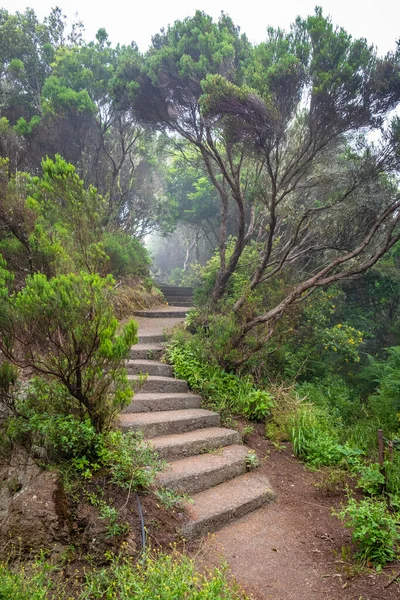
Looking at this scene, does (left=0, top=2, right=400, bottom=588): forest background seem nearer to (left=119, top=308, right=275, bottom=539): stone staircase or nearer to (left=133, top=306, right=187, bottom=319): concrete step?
(left=119, top=308, right=275, bottom=539): stone staircase

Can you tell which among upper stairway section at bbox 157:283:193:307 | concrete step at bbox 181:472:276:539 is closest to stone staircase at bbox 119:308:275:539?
concrete step at bbox 181:472:276:539

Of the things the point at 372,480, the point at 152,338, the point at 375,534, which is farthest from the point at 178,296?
the point at 375,534

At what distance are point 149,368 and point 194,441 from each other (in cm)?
164

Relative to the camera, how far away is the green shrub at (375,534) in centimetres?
267

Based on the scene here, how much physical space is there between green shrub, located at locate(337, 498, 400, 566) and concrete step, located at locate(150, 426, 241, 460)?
1.67m

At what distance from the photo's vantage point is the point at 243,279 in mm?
7938

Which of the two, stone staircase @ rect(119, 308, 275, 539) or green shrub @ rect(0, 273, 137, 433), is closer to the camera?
green shrub @ rect(0, 273, 137, 433)

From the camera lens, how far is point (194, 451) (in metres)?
3.99

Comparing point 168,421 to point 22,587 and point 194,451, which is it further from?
point 22,587

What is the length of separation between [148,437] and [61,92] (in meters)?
10.3

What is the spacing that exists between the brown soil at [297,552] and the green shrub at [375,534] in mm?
86

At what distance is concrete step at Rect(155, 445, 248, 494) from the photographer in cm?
335

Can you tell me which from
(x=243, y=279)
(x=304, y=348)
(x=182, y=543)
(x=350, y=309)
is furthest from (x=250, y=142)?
(x=350, y=309)

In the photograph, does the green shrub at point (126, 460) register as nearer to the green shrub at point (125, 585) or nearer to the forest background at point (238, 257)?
the forest background at point (238, 257)
